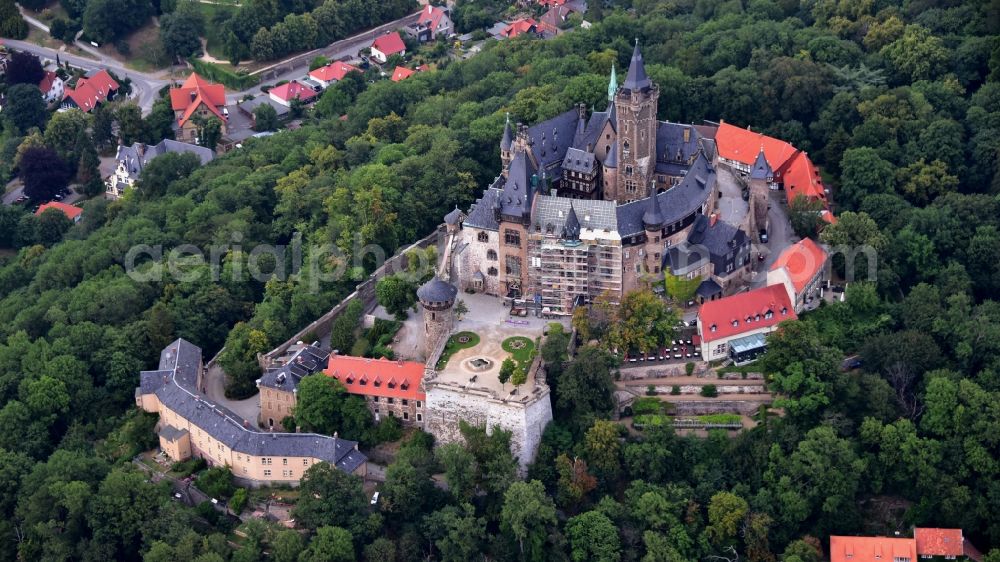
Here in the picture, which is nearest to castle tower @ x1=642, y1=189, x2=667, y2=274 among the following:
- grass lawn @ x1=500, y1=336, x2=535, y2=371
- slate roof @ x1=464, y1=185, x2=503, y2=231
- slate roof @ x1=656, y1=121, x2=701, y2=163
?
slate roof @ x1=656, y1=121, x2=701, y2=163

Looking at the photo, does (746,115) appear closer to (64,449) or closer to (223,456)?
(223,456)

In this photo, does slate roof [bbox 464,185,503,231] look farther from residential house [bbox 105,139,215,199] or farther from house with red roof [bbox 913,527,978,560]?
residential house [bbox 105,139,215,199]

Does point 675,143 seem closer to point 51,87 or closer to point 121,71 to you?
point 121,71

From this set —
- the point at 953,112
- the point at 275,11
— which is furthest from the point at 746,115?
the point at 275,11

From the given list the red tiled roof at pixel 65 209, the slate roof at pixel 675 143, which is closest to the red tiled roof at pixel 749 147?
the slate roof at pixel 675 143

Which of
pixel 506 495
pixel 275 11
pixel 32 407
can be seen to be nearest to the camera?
pixel 506 495

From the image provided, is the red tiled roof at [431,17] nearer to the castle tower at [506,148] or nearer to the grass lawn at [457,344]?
the castle tower at [506,148]

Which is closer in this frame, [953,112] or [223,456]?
[223,456]
